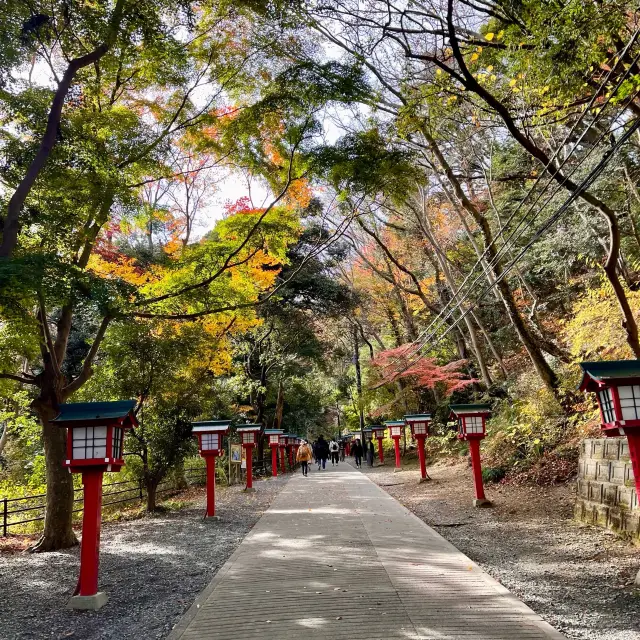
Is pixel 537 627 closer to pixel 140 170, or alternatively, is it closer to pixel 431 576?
pixel 431 576

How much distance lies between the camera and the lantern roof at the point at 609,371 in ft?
17.4

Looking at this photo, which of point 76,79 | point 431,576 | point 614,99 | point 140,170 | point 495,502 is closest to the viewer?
point 431,576

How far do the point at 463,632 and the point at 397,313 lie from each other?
2549 centimetres

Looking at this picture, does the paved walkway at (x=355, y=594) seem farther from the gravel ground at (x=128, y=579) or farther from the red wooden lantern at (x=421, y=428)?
the red wooden lantern at (x=421, y=428)

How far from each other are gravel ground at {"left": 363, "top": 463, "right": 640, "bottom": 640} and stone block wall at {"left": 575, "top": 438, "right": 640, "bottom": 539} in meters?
0.21

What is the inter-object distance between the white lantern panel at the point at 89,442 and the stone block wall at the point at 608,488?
673cm

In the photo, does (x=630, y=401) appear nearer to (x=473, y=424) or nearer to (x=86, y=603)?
(x=473, y=424)

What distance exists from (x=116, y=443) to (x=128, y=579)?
6.29ft

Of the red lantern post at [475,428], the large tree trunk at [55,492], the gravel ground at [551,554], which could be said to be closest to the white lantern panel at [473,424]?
the red lantern post at [475,428]

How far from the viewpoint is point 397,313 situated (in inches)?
1138

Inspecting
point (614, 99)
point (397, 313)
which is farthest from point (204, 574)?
point (397, 313)

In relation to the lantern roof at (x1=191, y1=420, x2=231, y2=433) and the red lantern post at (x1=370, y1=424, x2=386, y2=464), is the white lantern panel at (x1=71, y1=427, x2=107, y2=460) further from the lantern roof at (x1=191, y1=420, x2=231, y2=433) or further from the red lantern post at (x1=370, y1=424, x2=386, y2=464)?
the red lantern post at (x1=370, y1=424, x2=386, y2=464)

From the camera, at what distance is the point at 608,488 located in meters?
7.12

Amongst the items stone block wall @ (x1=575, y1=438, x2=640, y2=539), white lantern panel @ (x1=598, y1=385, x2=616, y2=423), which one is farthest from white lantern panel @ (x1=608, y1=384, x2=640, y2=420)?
stone block wall @ (x1=575, y1=438, x2=640, y2=539)
